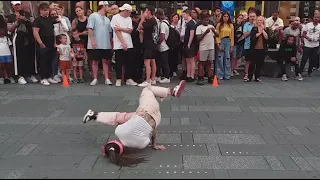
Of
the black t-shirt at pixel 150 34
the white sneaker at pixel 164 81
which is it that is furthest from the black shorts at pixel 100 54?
the white sneaker at pixel 164 81

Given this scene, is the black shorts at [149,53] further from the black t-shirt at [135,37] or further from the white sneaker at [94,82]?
the white sneaker at [94,82]

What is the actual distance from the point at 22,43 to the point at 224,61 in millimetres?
5140

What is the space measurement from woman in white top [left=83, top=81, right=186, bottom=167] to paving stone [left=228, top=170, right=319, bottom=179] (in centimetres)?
112

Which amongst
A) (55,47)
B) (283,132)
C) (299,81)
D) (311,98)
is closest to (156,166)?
(283,132)

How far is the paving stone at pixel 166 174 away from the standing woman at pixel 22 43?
238 inches

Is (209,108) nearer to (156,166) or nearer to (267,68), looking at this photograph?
(156,166)

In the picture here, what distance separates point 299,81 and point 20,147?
7577mm

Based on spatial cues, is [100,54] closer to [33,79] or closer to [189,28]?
[33,79]

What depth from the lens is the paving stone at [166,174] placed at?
13.1 ft

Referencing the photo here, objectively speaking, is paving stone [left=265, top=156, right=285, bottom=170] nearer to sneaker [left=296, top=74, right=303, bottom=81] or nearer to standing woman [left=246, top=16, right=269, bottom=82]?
standing woman [left=246, top=16, right=269, bottom=82]

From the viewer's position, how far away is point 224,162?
14.4 feet

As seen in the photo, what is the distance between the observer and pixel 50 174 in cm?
403

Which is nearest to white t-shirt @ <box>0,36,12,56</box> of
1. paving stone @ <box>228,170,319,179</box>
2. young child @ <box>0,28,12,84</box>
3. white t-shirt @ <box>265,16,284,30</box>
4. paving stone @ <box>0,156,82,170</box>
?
young child @ <box>0,28,12,84</box>

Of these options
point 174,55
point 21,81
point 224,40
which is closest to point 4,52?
point 21,81
